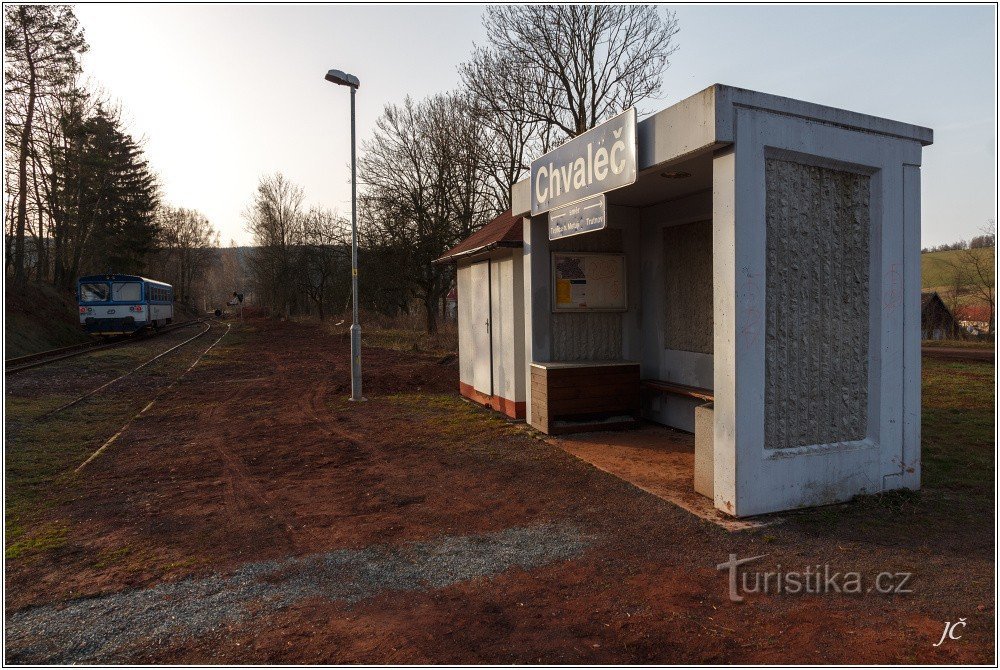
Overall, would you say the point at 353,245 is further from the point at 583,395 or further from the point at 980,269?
the point at 980,269

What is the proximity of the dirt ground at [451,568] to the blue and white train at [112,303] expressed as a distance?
2202 centimetres

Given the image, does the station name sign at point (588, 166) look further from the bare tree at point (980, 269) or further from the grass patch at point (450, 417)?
the bare tree at point (980, 269)

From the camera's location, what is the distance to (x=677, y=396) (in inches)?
322

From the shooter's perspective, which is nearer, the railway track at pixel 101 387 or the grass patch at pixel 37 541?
the grass patch at pixel 37 541

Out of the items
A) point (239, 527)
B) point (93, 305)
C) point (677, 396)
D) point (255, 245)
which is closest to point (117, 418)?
point (239, 527)

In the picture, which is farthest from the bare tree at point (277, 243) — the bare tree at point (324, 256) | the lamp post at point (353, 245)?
the lamp post at point (353, 245)

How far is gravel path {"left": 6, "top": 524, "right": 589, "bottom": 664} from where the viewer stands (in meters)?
3.14

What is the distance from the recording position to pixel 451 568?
13.1 ft

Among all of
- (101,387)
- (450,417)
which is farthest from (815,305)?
(101,387)

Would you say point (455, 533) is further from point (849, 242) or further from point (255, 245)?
point (255, 245)

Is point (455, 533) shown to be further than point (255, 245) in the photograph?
No

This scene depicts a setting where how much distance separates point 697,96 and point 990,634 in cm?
388

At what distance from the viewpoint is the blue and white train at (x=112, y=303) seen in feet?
83.4

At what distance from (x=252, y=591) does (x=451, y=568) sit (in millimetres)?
1198
